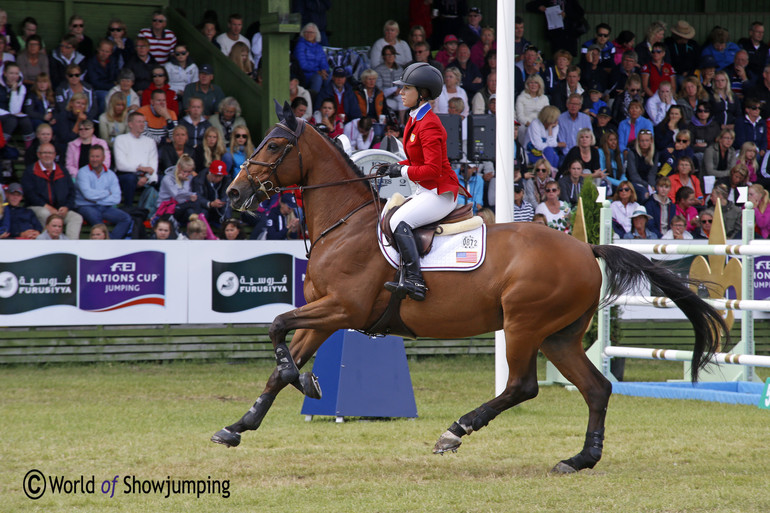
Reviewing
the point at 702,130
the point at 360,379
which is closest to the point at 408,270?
the point at 360,379

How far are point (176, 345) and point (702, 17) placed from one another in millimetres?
14443

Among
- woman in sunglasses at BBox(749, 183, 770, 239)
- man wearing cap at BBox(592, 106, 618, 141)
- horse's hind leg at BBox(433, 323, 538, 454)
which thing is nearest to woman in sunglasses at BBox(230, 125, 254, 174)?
man wearing cap at BBox(592, 106, 618, 141)

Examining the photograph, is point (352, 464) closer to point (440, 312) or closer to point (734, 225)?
point (440, 312)

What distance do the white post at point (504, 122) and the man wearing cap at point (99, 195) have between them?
19.4 feet

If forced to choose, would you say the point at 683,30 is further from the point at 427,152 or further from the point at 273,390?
the point at 273,390

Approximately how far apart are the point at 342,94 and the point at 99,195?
435cm

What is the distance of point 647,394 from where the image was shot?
427 inches

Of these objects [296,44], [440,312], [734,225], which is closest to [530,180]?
[734,225]

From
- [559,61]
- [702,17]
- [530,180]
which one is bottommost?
[530,180]

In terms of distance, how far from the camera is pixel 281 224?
1373 cm

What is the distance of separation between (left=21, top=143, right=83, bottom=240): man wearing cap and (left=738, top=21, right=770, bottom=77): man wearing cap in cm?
1329

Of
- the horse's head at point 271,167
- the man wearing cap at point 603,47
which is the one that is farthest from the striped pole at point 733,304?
the man wearing cap at point 603,47

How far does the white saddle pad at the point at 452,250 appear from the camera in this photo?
6.89m

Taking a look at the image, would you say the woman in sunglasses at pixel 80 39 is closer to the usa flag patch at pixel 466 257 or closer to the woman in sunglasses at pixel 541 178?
the woman in sunglasses at pixel 541 178
